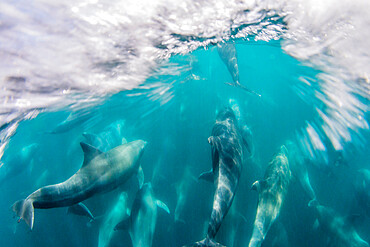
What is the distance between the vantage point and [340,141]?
Answer: 14719 mm

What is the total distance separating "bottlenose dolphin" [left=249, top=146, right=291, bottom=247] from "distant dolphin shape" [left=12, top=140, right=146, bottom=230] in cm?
536

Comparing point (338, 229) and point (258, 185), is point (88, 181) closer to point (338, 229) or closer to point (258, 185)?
point (258, 185)

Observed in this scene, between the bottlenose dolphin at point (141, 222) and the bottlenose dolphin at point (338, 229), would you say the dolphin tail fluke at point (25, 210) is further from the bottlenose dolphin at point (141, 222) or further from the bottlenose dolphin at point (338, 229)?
the bottlenose dolphin at point (338, 229)

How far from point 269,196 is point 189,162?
15.9 feet

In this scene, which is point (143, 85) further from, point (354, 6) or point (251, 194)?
point (354, 6)

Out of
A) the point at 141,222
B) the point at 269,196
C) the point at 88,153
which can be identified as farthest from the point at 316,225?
the point at 88,153

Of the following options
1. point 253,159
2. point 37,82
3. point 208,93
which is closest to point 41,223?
point 37,82

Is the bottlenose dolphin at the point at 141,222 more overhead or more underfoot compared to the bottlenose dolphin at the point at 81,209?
more underfoot

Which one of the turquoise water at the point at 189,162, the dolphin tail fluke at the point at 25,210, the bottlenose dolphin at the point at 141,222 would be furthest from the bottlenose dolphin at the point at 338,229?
the dolphin tail fluke at the point at 25,210

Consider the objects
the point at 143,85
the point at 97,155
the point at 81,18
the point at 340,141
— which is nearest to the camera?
the point at 81,18

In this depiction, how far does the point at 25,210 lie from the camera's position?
4.67 m

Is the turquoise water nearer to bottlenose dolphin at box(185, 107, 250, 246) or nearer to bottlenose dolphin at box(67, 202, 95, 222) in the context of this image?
bottlenose dolphin at box(67, 202, 95, 222)

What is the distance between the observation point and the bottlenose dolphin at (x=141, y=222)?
22.5 ft

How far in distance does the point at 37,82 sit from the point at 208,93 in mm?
13272
